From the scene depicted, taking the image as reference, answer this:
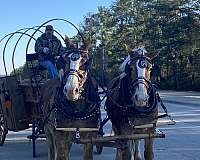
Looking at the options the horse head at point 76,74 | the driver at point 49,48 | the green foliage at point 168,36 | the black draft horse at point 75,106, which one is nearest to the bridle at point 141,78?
the black draft horse at point 75,106

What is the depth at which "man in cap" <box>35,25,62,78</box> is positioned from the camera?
994 cm

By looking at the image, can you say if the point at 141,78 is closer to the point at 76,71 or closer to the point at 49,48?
the point at 76,71

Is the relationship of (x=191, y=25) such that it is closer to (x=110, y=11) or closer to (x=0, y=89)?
(x=110, y=11)

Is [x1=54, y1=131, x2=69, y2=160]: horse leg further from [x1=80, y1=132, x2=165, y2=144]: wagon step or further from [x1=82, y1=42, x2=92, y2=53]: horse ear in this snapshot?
[x1=82, y1=42, x2=92, y2=53]: horse ear

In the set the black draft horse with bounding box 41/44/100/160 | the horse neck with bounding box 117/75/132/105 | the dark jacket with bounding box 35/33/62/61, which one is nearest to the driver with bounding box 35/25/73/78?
the dark jacket with bounding box 35/33/62/61

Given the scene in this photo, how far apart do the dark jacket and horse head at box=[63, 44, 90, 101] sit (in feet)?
10.1

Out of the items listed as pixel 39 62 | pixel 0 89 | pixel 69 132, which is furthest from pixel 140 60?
pixel 0 89

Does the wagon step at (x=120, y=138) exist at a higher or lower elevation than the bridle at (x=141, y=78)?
lower

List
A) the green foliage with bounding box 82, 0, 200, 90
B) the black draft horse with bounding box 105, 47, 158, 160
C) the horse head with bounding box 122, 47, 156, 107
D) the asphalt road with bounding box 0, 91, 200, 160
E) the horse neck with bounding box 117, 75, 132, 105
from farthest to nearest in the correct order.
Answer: the green foliage with bounding box 82, 0, 200, 90
the asphalt road with bounding box 0, 91, 200, 160
the horse neck with bounding box 117, 75, 132, 105
the black draft horse with bounding box 105, 47, 158, 160
the horse head with bounding box 122, 47, 156, 107

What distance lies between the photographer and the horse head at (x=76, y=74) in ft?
21.3

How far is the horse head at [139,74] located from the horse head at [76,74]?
0.70 m

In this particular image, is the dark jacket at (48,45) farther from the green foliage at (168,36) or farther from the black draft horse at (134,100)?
the green foliage at (168,36)

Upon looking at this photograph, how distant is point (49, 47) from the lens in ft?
32.8

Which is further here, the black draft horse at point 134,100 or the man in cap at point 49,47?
the man in cap at point 49,47
